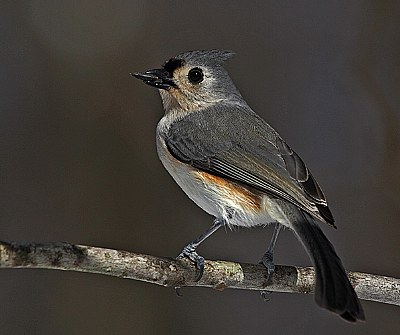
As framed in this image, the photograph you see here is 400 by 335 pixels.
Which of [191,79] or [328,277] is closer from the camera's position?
[328,277]

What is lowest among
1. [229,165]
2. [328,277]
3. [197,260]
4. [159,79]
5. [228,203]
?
[328,277]

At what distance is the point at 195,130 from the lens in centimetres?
259

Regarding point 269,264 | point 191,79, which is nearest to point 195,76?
point 191,79

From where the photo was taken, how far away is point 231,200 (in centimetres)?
235

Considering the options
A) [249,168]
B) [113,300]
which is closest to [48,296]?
[113,300]

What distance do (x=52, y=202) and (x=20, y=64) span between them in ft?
2.45

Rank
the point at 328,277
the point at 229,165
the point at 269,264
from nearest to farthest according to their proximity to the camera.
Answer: the point at 328,277, the point at 269,264, the point at 229,165

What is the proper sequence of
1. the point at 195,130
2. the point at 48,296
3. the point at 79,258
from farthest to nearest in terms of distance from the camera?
the point at 48,296 < the point at 195,130 < the point at 79,258

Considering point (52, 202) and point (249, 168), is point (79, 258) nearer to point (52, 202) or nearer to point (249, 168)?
point (249, 168)

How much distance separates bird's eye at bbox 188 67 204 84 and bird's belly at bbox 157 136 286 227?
0.43 metres

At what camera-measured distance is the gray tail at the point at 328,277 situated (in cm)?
178

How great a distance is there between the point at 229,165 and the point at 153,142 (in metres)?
1.35

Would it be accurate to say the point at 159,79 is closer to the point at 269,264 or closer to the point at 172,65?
the point at 172,65

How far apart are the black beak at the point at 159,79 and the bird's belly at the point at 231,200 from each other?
40 cm
